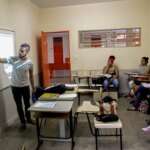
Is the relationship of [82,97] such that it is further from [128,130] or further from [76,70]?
[128,130]

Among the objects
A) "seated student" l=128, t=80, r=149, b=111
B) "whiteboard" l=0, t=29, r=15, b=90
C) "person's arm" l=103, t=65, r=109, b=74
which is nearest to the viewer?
"whiteboard" l=0, t=29, r=15, b=90

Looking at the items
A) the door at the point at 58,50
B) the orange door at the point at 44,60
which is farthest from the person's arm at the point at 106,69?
the door at the point at 58,50

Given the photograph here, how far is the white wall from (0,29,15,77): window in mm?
2312

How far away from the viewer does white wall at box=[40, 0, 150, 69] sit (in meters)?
6.22

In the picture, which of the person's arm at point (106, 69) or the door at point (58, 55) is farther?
the door at point (58, 55)

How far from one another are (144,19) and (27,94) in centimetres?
410

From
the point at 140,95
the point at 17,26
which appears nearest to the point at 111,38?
the point at 140,95

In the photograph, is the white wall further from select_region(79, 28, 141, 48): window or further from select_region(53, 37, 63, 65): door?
select_region(53, 37, 63, 65): door

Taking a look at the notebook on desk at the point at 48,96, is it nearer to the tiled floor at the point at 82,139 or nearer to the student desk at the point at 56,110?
the student desk at the point at 56,110

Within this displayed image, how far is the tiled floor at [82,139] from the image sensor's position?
3156 mm

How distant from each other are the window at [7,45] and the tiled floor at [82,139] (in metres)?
1.14

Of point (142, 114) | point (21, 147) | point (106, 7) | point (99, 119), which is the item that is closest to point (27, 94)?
point (21, 147)

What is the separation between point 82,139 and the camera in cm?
341

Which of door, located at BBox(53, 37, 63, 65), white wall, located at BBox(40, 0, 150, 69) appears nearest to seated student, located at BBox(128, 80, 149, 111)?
white wall, located at BBox(40, 0, 150, 69)
